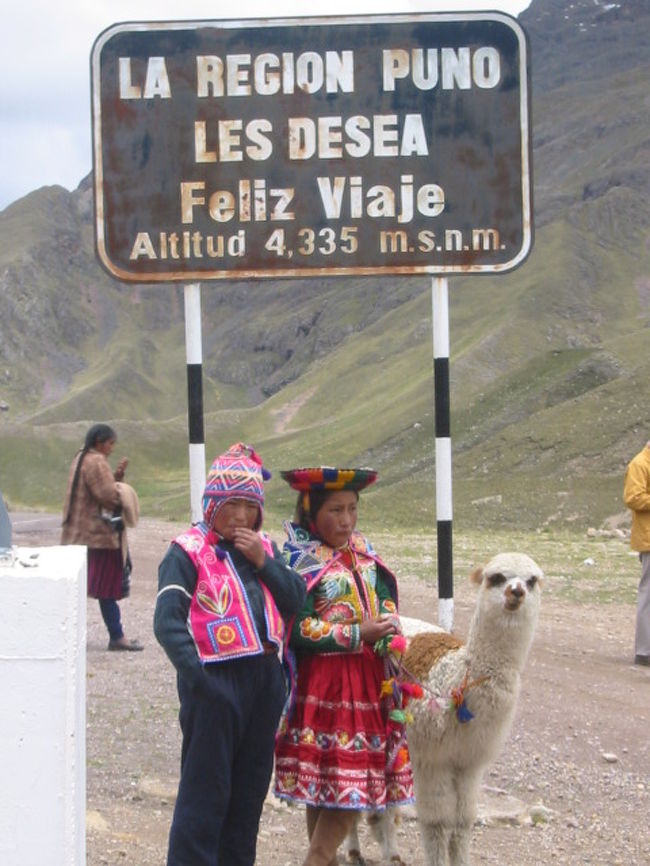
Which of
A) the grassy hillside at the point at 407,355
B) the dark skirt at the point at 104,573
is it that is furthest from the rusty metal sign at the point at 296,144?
the grassy hillside at the point at 407,355

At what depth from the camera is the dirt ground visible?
5.82m

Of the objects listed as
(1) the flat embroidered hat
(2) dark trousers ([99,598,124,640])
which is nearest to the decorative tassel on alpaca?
(1) the flat embroidered hat

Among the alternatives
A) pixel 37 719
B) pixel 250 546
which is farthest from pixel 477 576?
pixel 37 719

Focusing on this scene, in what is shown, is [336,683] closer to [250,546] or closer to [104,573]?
[250,546]

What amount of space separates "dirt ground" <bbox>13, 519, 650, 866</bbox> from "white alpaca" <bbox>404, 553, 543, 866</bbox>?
0.56 m

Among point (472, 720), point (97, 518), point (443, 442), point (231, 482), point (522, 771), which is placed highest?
point (443, 442)

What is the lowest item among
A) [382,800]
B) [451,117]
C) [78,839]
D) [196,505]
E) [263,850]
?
[263,850]

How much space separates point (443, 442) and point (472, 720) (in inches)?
62.2

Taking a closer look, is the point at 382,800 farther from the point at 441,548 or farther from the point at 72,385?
the point at 72,385

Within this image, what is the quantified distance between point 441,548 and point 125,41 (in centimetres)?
283

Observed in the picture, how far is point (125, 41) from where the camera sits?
238 inches

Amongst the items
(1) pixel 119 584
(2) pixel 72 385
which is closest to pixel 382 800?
(1) pixel 119 584

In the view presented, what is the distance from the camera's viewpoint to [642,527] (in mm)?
10375

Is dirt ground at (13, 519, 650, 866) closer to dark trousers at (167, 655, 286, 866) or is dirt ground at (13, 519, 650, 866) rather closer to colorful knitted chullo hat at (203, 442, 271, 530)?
dark trousers at (167, 655, 286, 866)
